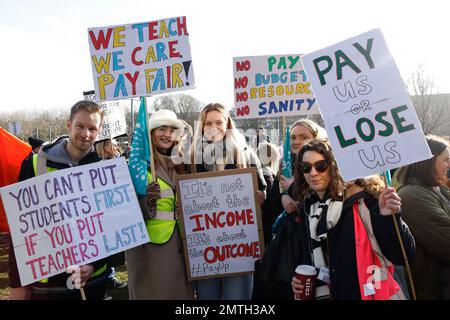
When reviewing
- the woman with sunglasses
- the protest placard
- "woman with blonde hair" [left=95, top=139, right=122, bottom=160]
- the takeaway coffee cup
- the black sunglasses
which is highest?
the protest placard

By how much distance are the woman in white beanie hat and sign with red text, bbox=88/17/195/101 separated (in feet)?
1.37

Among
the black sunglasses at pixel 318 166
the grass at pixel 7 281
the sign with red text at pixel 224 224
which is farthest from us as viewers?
the grass at pixel 7 281

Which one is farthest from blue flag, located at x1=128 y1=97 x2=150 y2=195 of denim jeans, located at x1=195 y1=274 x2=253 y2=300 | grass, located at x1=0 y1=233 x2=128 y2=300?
grass, located at x1=0 y1=233 x2=128 y2=300

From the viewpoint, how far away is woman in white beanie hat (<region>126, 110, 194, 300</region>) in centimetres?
329

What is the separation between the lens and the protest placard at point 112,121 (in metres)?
8.21

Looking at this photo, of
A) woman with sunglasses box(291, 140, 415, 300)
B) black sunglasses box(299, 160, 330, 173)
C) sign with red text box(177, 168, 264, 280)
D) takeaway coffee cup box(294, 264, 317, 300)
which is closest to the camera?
woman with sunglasses box(291, 140, 415, 300)

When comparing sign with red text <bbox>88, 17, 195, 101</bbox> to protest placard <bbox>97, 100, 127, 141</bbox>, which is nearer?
sign with red text <bbox>88, 17, 195, 101</bbox>

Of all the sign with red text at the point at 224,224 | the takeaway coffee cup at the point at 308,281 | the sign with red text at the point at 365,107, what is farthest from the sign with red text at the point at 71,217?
the sign with red text at the point at 365,107

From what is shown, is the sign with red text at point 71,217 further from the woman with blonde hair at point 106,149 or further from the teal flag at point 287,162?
the woman with blonde hair at point 106,149

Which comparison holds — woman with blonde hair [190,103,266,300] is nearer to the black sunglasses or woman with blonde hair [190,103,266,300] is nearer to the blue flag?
the blue flag

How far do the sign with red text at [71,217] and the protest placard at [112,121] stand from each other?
17.7 feet

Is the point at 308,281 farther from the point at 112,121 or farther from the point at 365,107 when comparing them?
the point at 112,121

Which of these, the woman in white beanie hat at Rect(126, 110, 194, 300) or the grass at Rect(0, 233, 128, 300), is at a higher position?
the woman in white beanie hat at Rect(126, 110, 194, 300)
